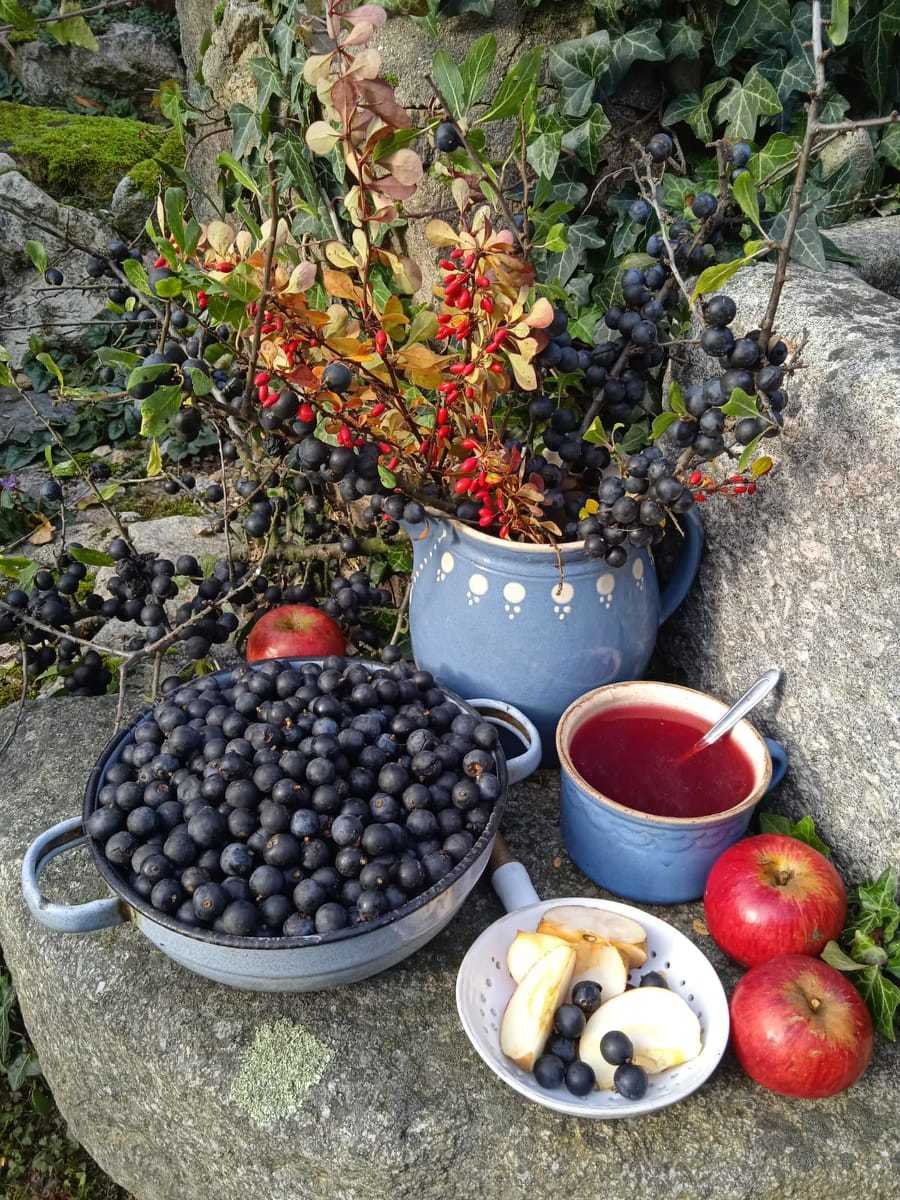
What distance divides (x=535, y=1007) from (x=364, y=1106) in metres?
0.25

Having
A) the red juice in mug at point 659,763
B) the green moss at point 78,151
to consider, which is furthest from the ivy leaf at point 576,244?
the green moss at point 78,151

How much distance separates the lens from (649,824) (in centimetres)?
132

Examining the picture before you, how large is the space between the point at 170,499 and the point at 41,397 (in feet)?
3.72

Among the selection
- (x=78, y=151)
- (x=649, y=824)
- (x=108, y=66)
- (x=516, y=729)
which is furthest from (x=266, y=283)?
(x=108, y=66)

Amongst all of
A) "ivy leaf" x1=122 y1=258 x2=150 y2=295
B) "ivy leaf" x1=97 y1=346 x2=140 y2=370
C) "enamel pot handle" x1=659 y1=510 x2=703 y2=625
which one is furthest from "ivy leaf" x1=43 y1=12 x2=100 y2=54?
"enamel pot handle" x1=659 y1=510 x2=703 y2=625

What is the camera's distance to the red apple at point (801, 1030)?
1119 mm

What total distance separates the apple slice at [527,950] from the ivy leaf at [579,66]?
1.46m

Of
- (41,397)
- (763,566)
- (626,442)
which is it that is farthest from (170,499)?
(763,566)

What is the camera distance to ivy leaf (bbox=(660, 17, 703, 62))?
68.5 inches

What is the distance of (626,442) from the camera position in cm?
161

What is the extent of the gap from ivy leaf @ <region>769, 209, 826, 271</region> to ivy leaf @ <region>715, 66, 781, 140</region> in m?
0.18

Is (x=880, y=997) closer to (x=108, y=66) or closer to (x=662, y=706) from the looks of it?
(x=662, y=706)

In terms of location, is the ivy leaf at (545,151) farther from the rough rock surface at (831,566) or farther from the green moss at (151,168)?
the green moss at (151,168)

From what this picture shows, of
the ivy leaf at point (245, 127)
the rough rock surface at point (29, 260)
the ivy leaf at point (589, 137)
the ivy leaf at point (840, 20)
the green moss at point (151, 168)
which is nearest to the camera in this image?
the ivy leaf at point (840, 20)
